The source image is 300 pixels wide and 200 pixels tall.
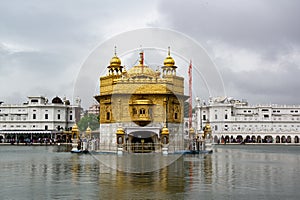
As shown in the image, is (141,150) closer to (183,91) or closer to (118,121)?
(118,121)

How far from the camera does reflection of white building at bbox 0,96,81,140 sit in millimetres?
93250

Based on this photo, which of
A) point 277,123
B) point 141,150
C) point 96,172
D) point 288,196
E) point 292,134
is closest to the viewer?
point 288,196

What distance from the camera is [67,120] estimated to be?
322 ft

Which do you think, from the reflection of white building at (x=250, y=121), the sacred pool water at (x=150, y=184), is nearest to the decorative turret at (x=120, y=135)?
the sacred pool water at (x=150, y=184)

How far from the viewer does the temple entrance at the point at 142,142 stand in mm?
42125

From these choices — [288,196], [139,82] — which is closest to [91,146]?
[139,82]

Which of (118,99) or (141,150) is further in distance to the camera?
(118,99)

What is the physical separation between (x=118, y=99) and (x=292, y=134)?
59448 mm

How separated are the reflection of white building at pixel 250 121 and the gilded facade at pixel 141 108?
48.9 m

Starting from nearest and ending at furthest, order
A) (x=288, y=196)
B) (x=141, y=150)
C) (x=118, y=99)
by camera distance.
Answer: (x=288, y=196) → (x=141, y=150) → (x=118, y=99)

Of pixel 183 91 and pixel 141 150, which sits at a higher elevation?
pixel 183 91

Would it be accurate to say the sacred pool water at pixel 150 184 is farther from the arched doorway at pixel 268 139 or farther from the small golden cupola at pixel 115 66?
the arched doorway at pixel 268 139

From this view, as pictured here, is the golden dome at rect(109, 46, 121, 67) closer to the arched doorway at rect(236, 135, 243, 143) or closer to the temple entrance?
the temple entrance

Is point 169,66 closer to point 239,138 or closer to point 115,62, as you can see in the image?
point 115,62
